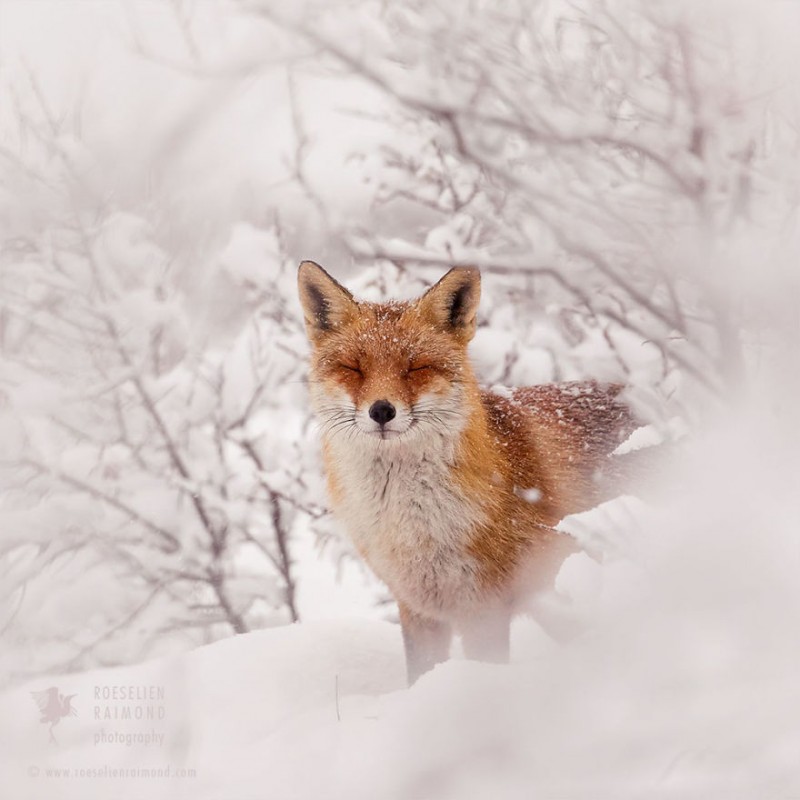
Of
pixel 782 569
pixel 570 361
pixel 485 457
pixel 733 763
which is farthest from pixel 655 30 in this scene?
pixel 733 763

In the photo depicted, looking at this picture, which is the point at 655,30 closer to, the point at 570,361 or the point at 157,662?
the point at 570,361

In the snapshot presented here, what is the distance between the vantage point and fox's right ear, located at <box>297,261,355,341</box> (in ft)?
9.29

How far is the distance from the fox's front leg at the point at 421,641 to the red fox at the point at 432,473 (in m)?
0.04

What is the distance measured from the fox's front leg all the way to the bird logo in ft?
4.15

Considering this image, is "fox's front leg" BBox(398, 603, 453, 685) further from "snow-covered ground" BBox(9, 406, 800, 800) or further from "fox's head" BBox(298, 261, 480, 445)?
"fox's head" BBox(298, 261, 480, 445)

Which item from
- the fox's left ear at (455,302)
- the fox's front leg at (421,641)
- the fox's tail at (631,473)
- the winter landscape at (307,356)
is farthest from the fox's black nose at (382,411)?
the fox's tail at (631,473)

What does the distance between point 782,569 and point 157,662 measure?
2393 mm

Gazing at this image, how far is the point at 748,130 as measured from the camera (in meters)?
2.68

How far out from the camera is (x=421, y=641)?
3.04m

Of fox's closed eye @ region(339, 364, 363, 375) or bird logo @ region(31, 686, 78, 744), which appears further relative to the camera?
bird logo @ region(31, 686, 78, 744)

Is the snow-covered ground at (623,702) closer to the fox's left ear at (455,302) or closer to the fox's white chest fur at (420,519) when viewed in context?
the fox's white chest fur at (420,519)

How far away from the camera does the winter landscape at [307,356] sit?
81.1 inches

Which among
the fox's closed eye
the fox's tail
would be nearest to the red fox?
the fox's closed eye

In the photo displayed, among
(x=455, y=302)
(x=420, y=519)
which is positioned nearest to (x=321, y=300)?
(x=455, y=302)
